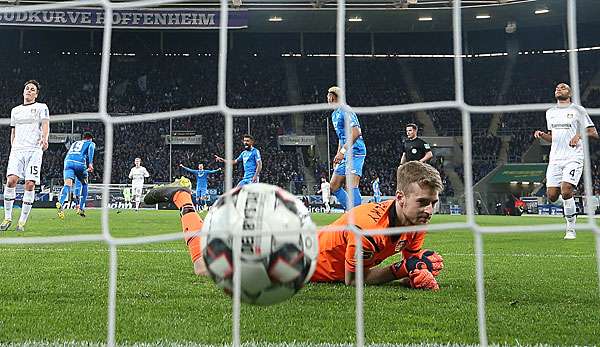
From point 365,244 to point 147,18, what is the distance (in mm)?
18785

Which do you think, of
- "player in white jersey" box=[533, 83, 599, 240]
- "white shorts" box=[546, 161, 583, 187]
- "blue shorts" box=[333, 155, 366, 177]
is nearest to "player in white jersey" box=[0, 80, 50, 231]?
"blue shorts" box=[333, 155, 366, 177]

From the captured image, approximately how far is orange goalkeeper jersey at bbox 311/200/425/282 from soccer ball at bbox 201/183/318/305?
0.98 m

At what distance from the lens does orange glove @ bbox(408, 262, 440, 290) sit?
3.40 metres

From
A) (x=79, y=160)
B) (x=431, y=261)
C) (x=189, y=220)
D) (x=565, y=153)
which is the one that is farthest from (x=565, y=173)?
(x=79, y=160)

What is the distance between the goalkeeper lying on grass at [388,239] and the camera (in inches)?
124

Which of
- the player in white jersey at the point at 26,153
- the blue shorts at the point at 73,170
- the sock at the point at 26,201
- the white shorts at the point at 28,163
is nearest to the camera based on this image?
the player in white jersey at the point at 26,153

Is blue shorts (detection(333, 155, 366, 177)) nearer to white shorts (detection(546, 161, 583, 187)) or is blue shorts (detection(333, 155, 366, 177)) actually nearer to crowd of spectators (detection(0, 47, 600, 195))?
white shorts (detection(546, 161, 583, 187))

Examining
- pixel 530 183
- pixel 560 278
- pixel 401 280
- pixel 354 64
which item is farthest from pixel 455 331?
pixel 354 64

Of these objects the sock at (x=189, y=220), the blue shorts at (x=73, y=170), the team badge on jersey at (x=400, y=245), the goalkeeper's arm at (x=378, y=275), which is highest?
the blue shorts at (x=73, y=170)

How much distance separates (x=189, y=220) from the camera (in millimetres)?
3545

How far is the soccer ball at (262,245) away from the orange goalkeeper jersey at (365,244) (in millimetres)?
982

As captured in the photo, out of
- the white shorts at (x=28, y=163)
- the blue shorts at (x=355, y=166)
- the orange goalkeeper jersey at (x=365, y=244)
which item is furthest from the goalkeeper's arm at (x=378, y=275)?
the white shorts at (x=28, y=163)

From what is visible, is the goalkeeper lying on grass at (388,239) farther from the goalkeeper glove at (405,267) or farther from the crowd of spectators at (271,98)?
the crowd of spectators at (271,98)

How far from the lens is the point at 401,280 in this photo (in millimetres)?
3750
